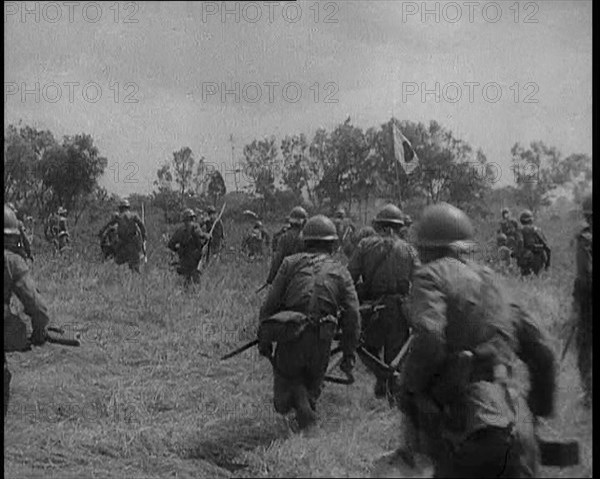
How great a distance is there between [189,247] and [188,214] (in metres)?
0.22

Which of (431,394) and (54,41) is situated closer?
(431,394)

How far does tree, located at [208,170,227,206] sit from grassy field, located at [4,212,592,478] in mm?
233

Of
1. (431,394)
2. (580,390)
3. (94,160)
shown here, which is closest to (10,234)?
(94,160)

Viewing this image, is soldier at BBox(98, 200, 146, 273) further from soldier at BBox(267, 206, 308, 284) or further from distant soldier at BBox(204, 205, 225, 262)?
soldier at BBox(267, 206, 308, 284)

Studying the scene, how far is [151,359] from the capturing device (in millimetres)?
4551

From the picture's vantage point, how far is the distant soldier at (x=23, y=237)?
4367 mm

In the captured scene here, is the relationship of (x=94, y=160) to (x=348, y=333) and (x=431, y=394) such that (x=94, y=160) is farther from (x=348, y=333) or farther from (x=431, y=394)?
(x=431, y=394)

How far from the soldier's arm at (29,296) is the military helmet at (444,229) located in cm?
194

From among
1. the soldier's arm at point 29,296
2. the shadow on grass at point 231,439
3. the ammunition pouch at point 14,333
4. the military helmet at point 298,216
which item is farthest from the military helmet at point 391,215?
the ammunition pouch at point 14,333

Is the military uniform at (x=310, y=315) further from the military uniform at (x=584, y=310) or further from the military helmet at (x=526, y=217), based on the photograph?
the military uniform at (x=584, y=310)

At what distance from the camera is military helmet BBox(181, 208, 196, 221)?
14.5 ft

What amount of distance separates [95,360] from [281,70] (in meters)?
1.80

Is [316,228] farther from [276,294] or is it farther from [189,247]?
[189,247]

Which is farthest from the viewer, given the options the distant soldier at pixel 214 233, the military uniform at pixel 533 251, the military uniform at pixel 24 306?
the distant soldier at pixel 214 233
